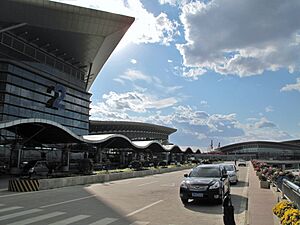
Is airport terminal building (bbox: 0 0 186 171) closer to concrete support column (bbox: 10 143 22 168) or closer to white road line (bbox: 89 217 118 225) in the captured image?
concrete support column (bbox: 10 143 22 168)

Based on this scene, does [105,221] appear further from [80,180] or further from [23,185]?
[80,180]

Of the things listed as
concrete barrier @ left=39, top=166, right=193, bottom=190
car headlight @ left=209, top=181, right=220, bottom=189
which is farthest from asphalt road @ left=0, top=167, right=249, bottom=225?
concrete barrier @ left=39, top=166, right=193, bottom=190

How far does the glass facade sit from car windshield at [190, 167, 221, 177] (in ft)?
98.0

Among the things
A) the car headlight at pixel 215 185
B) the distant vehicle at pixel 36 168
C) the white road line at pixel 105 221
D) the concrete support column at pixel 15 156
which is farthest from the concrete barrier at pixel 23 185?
the concrete support column at pixel 15 156

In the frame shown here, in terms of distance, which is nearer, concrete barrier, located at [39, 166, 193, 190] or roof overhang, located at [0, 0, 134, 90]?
concrete barrier, located at [39, 166, 193, 190]

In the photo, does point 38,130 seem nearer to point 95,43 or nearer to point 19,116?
point 19,116

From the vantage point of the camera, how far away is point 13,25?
44.8m

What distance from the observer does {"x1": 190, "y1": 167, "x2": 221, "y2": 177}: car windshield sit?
14.1 meters

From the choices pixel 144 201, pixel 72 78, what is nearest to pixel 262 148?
pixel 72 78

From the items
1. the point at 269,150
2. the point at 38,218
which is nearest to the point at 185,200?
the point at 38,218

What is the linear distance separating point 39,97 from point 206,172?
4094cm

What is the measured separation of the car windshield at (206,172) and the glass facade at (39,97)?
2987 centimetres

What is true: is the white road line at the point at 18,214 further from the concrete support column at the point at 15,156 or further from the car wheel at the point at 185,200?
the concrete support column at the point at 15,156

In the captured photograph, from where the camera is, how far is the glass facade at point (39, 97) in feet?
144
